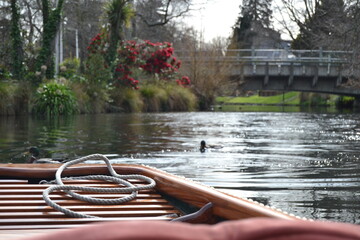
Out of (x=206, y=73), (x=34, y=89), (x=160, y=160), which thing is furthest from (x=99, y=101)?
(x=160, y=160)

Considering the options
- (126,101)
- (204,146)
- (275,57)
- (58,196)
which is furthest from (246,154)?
(275,57)

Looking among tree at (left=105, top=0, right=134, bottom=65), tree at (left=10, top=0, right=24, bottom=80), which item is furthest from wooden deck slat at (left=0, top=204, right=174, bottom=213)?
tree at (left=105, top=0, right=134, bottom=65)

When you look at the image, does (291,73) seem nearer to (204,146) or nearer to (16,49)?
(16,49)

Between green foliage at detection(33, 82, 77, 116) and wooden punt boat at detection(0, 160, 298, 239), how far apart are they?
16310 mm

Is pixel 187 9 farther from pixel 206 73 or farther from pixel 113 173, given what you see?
pixel 113 173

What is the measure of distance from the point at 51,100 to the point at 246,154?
40.2 feet

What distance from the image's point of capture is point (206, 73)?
30953 mm

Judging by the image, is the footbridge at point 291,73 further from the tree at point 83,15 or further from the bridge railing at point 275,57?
the tree at point 83,15

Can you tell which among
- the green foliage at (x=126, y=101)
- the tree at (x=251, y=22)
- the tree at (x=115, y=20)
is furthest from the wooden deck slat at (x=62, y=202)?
the tree at (x=251, y=22)

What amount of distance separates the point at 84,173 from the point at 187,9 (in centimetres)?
2660

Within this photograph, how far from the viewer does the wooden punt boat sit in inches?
102

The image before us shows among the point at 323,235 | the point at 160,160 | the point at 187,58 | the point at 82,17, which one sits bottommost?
the point at 160,160

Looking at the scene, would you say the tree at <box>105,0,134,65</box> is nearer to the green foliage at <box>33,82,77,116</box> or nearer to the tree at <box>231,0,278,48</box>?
the green foliage at <box>33,82,77,116</box>

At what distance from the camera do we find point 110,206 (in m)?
3.38
